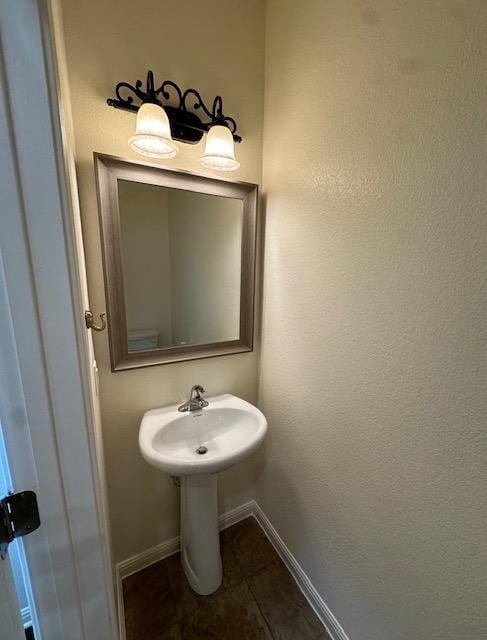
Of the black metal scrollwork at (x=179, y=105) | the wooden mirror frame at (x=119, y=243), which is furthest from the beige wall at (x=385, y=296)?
the black metal scrollwork at (x=179, y=105)

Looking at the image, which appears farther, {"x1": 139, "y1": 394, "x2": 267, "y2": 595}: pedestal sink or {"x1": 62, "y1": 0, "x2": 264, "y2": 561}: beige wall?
{"x1": 139, "y1": 394, "x2": 267, "y2": 595}: pedestal sink

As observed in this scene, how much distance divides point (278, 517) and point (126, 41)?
2081 mm

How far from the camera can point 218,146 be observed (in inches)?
39.8

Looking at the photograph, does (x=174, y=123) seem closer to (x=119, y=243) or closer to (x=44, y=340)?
(x=119, y=243)

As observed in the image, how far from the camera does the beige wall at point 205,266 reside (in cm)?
117

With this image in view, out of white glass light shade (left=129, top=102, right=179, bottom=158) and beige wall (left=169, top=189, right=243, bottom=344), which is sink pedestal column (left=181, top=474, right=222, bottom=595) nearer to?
beige wall (left=169, top=189, right=243, bottom=344)

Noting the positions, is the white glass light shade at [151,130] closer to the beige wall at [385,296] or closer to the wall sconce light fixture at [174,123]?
the wall sconce light fixture at [174,123]

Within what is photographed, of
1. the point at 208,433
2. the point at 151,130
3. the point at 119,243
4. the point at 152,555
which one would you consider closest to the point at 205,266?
the point at 119,243

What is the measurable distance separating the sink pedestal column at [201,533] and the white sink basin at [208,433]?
0.14 metres

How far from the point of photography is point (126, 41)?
0.92m

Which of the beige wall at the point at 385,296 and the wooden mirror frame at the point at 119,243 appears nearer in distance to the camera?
the beige wall at the point at 385,296

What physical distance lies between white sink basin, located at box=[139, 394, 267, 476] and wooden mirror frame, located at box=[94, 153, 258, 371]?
0.77 ft

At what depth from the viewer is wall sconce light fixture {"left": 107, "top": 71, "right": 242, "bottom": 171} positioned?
0.89 meters

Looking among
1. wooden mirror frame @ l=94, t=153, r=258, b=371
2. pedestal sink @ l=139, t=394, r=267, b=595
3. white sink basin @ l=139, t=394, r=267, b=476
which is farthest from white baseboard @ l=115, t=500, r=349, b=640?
wooden mirror frame @ l=94, t=153, r=258, b=371
